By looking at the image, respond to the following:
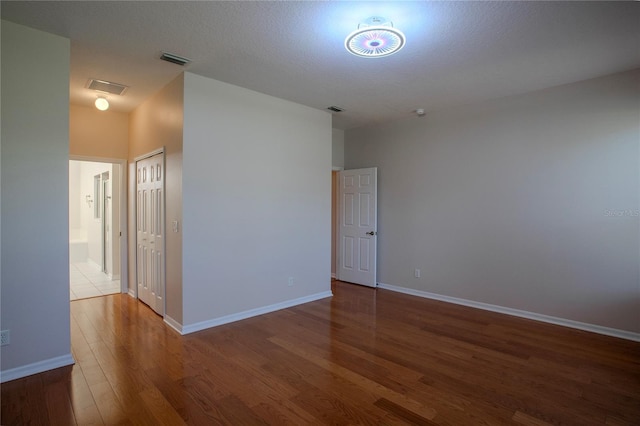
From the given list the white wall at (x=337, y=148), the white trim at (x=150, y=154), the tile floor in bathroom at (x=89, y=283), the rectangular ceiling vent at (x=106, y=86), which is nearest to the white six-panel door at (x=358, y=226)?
the white wall at (x=337, y=148)

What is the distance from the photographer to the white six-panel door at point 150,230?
13.3 feet

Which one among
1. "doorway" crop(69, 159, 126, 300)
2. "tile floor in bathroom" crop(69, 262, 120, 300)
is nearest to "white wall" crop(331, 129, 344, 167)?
"doorway" crop(69, 159, 126, 300)

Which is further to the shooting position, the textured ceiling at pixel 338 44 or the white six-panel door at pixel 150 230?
the white six-panel door at pixel 150 230

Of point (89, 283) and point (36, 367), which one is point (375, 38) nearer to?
point (36, 367)

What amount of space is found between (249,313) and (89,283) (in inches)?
146

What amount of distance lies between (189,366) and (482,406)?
232cm

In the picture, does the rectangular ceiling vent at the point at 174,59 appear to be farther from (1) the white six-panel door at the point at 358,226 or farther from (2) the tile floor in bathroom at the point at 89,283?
(2) the tile floor in bathroom at the point at 89,283

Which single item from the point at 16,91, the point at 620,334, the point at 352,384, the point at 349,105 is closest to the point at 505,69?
the point at 349,105

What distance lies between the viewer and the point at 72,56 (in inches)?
126

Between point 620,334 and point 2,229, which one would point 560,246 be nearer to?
point 620,334

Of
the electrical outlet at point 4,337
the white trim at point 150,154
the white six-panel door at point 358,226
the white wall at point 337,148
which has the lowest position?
the electrical outlet at point 4,337

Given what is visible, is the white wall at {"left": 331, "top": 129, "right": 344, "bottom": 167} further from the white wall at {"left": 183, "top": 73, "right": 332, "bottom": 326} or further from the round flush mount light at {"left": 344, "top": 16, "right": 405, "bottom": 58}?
the round flush mount light at {"left": 344, "top": 16, "right": 405, "bottom": 58}

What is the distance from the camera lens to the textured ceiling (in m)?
2.41

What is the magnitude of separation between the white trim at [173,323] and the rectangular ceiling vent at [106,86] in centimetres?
283
